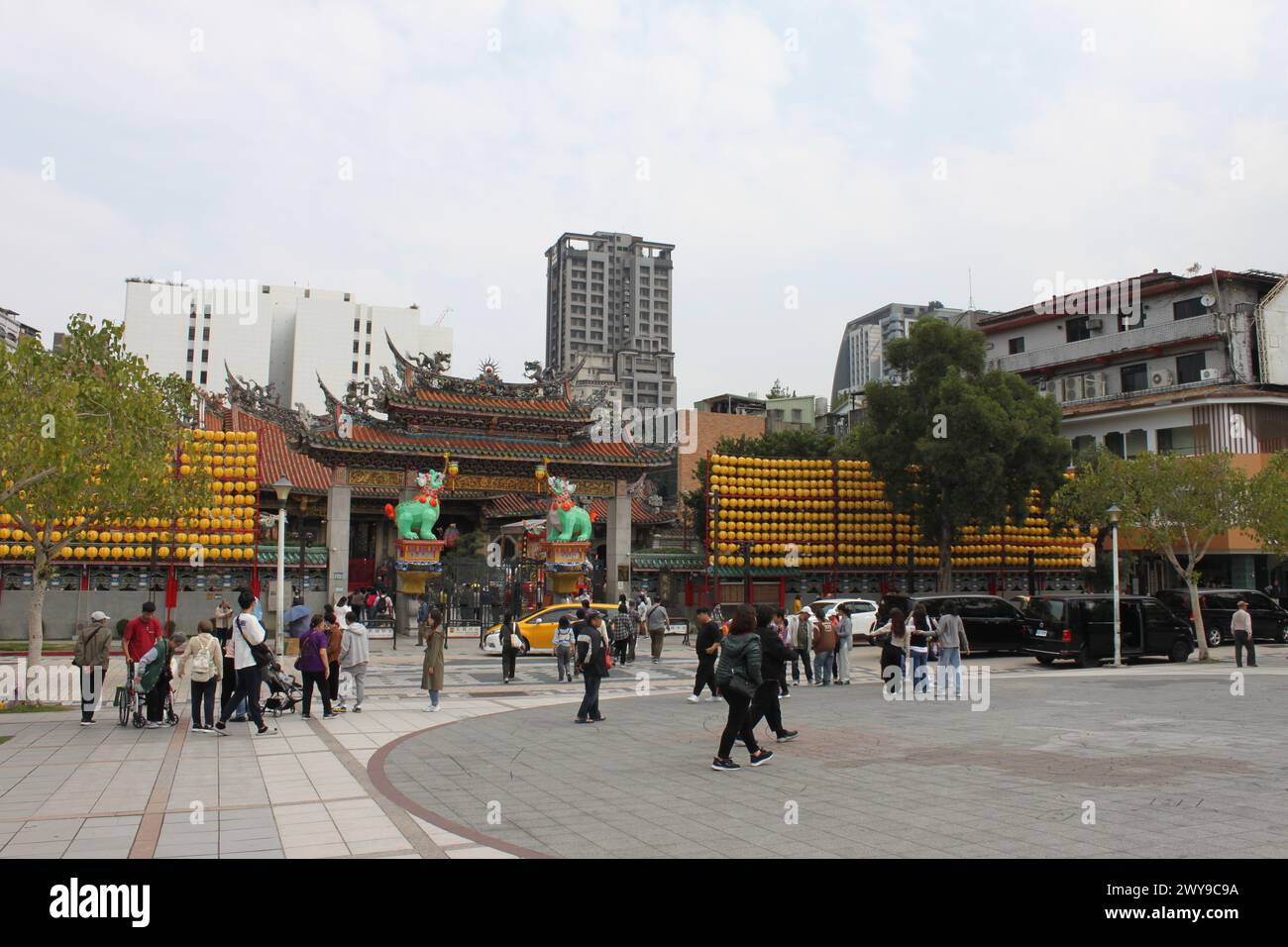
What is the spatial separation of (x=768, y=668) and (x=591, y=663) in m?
3.82

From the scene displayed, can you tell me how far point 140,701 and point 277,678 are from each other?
1.93m

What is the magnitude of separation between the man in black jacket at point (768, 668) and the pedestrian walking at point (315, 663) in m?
6.68

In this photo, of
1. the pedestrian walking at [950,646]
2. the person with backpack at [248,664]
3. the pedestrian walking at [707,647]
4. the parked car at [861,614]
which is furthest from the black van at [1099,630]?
the person with backpack at [248,664]

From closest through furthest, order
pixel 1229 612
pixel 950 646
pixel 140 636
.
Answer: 1. pixel 140 636
2. pixel 950 646
3. pixel 1229 612

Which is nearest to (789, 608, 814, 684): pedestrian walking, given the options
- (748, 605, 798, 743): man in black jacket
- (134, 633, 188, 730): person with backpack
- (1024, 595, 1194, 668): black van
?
(1024, 595, 1194, 668): black van

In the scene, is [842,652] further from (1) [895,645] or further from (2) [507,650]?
(2) [507,650]

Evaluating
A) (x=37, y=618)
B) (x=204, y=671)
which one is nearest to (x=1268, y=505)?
(x=204, y=671)

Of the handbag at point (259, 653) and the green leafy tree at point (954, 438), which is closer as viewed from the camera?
the handbag at point (259, 653)

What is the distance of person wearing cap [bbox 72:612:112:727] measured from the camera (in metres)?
14.0

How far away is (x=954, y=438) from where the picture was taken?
32.6m

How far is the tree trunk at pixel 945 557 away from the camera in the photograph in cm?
3556

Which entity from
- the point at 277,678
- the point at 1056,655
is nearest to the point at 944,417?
the point at 1056,655

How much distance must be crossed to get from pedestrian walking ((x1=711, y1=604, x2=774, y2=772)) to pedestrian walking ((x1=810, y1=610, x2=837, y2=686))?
9.75 metres

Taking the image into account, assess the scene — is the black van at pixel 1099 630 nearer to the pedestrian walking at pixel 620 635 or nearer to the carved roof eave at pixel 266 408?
the pedestrian walking at pixel 620 635
